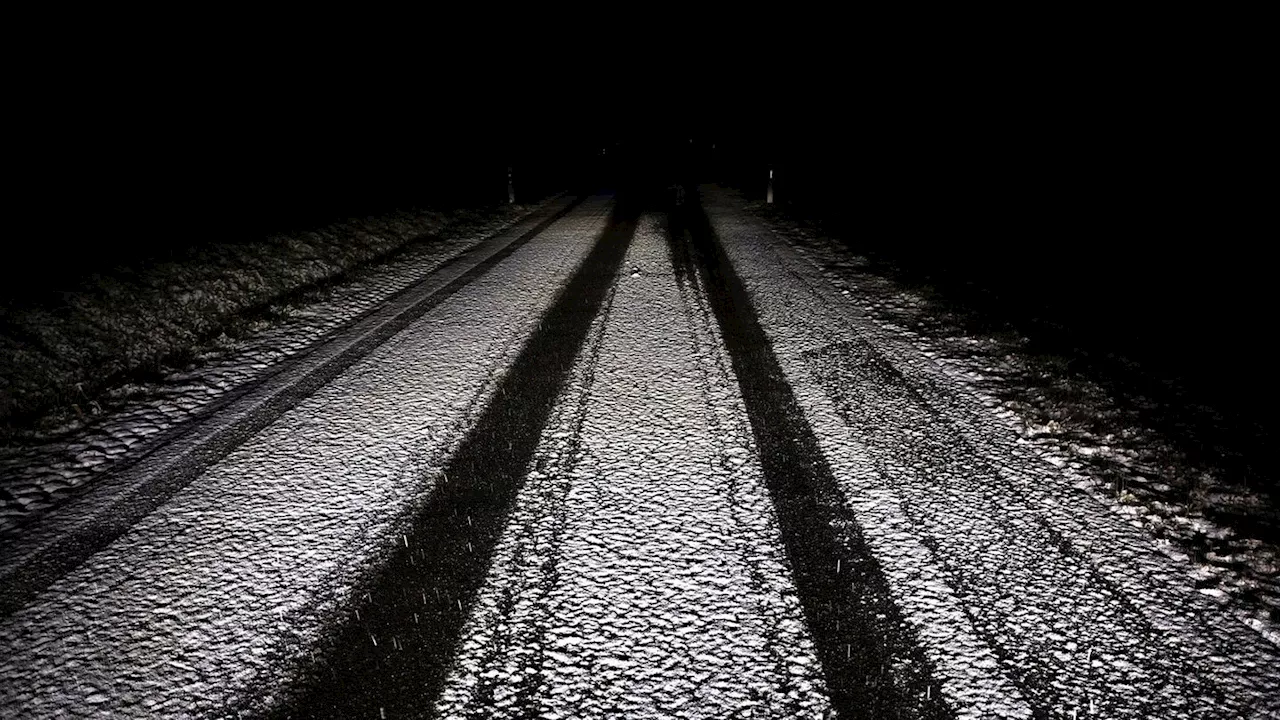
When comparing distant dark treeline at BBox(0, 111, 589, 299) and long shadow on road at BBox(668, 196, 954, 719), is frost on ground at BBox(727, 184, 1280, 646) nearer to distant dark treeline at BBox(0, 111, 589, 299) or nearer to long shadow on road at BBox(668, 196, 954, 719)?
long shadow on road at BBox(668, 196, 954, 719)

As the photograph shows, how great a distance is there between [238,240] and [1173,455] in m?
11.2

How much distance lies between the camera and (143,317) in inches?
265

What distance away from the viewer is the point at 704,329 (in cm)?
655

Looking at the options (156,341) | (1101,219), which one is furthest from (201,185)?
(1101,219)

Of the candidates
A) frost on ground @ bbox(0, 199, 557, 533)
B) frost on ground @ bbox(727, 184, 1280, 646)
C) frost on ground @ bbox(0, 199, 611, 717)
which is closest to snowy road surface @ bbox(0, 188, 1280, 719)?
frost on ground @ bbox(0, 199, 611, 717)

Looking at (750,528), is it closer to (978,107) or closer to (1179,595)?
(1179,595)

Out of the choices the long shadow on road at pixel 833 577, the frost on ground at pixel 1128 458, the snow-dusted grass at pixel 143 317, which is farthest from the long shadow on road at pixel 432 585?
the frost on ground at pixel 1128 458

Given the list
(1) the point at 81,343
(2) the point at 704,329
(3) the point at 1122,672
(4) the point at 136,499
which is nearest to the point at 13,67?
(1) the point at 81,343

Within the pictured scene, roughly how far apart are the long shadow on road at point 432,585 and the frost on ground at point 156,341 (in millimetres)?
2368

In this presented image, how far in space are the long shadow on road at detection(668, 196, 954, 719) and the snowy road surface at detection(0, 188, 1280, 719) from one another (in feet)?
0.05

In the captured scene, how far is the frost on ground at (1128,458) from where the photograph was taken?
308 cm

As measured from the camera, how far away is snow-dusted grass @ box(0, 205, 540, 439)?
5.18 meters

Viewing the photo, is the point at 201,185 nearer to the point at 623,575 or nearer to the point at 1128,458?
the point at 623,575

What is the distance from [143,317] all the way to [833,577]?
738 cm
